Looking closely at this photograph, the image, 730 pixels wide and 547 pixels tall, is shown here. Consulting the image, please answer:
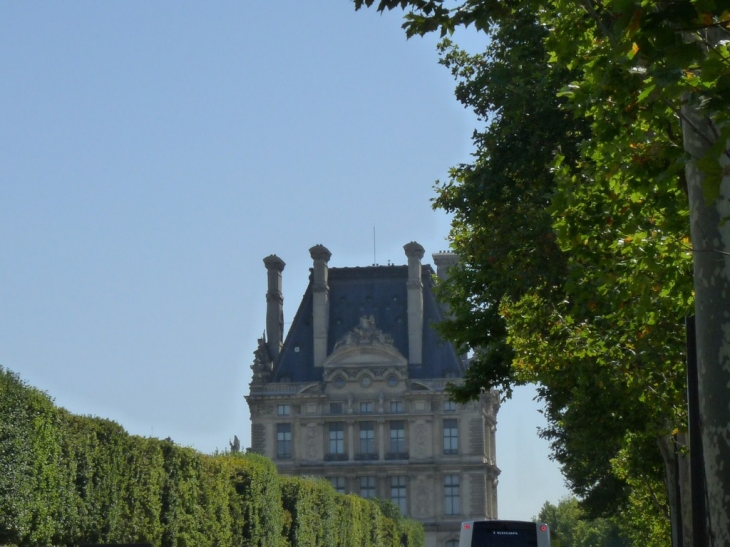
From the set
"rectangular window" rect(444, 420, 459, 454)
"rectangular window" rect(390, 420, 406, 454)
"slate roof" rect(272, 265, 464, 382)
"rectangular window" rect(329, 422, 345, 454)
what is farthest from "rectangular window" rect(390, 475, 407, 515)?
"slate roof" rect(272, 265, 464, 382)

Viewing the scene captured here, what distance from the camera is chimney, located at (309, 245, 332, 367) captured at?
11456cm

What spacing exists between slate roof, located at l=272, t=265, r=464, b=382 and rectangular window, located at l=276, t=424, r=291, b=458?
4.36 meters

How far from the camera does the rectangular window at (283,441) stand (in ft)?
A: 368

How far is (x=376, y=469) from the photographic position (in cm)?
11088

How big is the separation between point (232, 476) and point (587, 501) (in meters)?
20.1

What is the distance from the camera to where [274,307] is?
11850 cm

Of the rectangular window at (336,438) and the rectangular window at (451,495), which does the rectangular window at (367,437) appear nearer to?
the rectangular window at (336,438)

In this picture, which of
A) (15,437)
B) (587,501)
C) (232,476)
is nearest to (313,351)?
(587,501)

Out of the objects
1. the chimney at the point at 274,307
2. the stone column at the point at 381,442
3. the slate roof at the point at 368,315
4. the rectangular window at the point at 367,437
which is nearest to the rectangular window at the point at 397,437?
the stone column at the point at 381,442

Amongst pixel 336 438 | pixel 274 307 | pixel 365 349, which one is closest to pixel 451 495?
pixel 336 438

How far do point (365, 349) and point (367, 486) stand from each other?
11.4m

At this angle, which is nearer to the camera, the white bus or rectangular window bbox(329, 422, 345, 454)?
the white bus

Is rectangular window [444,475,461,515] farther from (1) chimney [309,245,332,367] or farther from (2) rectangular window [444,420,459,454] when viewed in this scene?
(1) chimney [309,245,332,367]

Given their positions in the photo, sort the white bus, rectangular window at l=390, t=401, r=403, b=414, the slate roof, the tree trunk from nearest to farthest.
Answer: the tree trunk, the white bus, rectangular window at l=390, t=401, r=403, b=414, the slate roof
